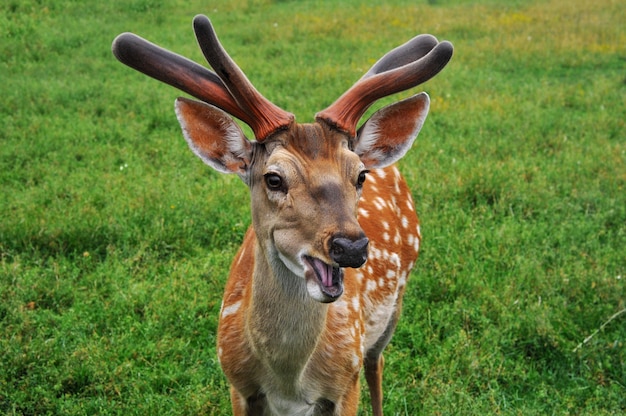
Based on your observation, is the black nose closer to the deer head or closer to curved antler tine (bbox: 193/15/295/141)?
the deer head

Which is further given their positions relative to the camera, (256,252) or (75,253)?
(75,253)

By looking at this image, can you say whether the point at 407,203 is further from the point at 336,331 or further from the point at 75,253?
the point at 75,253

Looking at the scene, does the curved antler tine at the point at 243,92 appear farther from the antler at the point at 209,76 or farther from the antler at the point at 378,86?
the antler at the point at 378,86

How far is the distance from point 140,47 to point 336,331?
4.85 ft

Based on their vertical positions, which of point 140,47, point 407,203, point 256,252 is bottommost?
point 407,203

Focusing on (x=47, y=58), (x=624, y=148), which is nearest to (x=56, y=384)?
(x=624, y=148)

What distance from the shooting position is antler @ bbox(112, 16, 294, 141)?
106 inches

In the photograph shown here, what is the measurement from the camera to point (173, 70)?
2.79 meters

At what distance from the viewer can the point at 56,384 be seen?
4.04 m

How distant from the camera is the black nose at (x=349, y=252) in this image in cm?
229

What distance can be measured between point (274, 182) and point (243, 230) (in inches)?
125

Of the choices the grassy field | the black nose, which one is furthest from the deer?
the grassy field

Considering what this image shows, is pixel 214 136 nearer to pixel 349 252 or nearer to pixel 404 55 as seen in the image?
pixel 349 252

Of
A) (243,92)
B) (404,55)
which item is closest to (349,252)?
(243,92)
